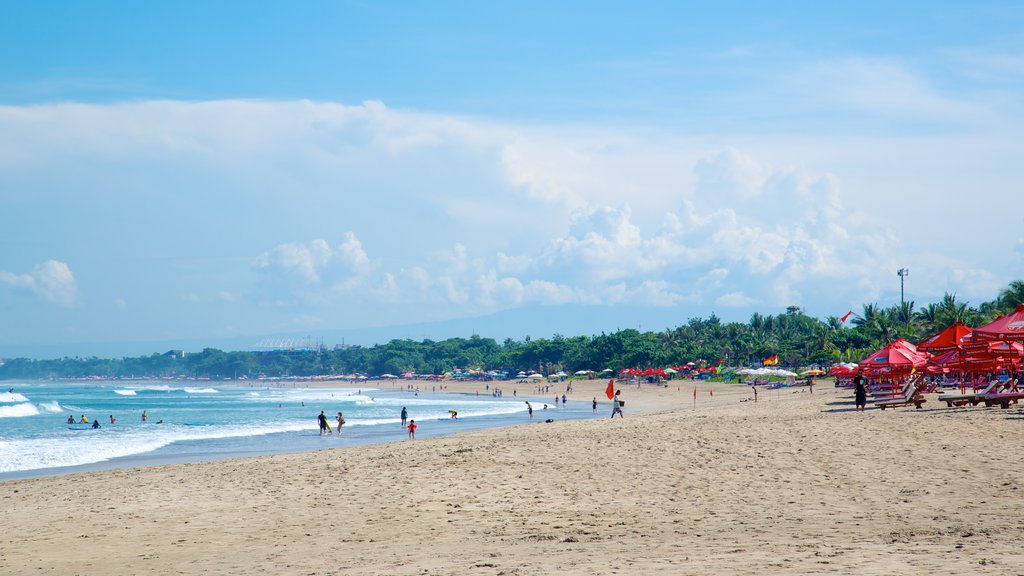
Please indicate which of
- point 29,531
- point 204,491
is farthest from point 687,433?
point 29,531

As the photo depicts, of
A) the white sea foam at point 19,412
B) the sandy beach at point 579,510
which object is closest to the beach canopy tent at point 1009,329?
the sandy beach at point 579,510

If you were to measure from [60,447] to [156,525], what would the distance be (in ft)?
79.3

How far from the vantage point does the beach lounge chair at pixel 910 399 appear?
25859 mm

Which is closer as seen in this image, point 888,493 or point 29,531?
point 888,493

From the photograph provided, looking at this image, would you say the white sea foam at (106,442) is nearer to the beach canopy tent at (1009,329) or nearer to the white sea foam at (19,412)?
the white sea foam at (19,412)

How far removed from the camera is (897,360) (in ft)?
108

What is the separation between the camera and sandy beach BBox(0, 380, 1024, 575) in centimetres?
888

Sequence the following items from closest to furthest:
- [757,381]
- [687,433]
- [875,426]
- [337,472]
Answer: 1. [337,472]
2. [875,426]
3. [687,433]
4. [757,381]

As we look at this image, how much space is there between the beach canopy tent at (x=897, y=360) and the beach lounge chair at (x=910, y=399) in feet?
21.5

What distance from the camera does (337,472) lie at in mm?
17906

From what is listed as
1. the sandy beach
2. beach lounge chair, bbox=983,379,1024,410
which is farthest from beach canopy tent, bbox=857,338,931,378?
the sandy beach

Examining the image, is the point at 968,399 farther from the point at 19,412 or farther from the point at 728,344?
the point at 728,344

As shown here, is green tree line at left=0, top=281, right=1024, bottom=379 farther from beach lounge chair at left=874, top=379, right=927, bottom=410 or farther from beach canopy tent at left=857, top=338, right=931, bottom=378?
beach lounge chair at left=874, top=379, right=927, bottom=410

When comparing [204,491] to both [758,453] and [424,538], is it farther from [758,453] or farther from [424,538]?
[758,453]
